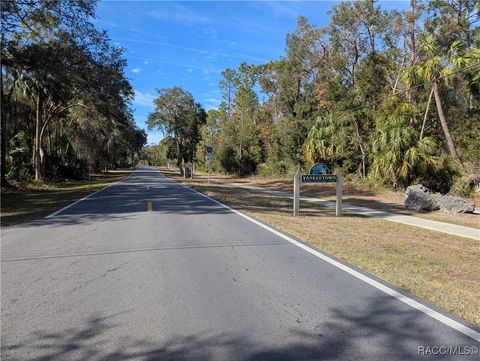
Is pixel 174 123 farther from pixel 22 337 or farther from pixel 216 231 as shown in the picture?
pixel 22 337

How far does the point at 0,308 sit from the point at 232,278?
118 inches

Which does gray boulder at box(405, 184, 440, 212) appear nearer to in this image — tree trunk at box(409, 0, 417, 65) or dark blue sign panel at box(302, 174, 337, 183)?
dark blue sign panel at box(302, 174, 337, 183)

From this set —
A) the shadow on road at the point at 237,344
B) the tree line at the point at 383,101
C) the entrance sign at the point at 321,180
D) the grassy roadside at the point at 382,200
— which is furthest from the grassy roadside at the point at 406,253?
the tree line at the point at 383,101

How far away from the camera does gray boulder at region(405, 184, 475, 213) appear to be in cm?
1598

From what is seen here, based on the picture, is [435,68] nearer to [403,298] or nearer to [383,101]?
[383,101]

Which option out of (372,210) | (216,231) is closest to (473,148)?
(372,210)

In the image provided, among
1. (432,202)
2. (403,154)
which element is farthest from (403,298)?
(403,154)

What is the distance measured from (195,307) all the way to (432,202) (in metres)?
14.3

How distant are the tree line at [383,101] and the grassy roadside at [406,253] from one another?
395 inches

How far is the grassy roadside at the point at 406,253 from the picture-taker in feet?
19.0

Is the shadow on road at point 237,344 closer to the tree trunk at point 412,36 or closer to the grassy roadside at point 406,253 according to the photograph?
the grassy roadside at point 406,253

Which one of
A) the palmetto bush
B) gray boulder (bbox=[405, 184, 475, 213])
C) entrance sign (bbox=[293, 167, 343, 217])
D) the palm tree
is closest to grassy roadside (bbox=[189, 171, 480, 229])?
gray boulder (bbox=[405, 184, 475, 213])

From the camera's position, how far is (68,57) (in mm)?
18844

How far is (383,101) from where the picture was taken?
2958 centimetres
